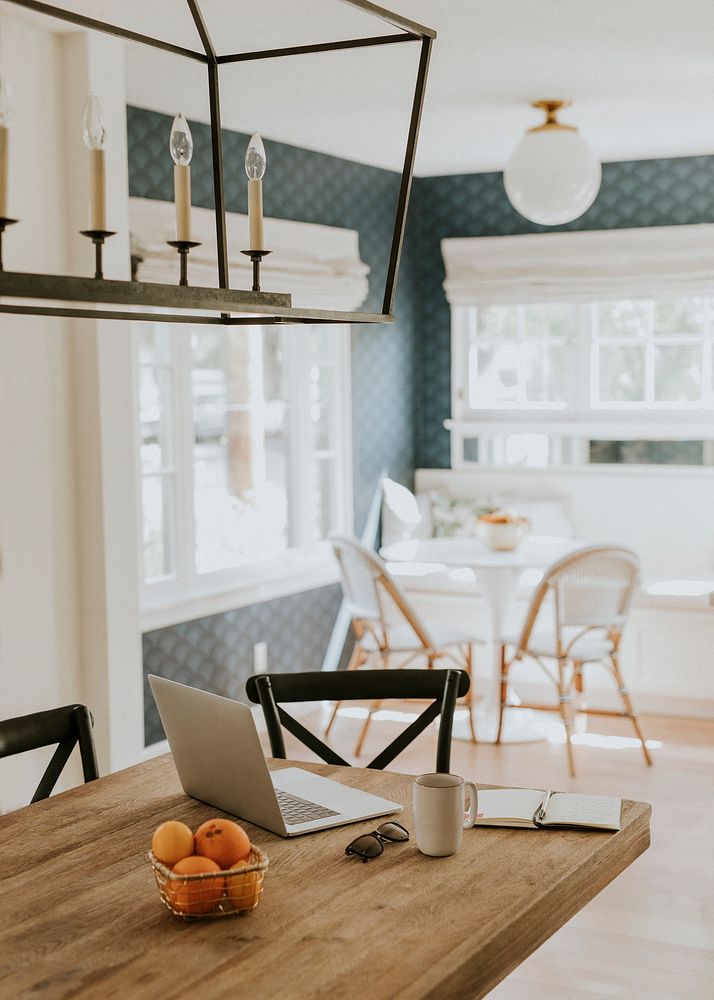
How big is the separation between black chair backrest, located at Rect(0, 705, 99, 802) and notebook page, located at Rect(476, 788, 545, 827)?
2.73 feet

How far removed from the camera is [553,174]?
14.6 feet

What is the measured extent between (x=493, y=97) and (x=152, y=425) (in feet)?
6.24

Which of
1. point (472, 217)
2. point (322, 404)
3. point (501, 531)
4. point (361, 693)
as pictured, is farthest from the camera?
point (472, 217)

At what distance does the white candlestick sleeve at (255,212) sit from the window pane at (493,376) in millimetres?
5087

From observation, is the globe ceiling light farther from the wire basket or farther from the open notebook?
the wire basket

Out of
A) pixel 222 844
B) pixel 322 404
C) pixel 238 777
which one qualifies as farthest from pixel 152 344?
pixel 222 844

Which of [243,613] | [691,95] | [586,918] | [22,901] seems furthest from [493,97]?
[22,901]

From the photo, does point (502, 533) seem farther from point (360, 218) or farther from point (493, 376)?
point (360, 218)

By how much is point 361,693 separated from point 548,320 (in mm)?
4300

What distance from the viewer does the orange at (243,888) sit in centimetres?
171

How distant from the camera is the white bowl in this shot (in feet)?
17.6

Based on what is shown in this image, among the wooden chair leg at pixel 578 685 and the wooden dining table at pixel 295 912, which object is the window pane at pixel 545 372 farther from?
the wooden dining table at pixel 295 912

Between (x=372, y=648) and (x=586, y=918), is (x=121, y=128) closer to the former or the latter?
(x=372, y=648)

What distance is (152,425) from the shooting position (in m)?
5.11
